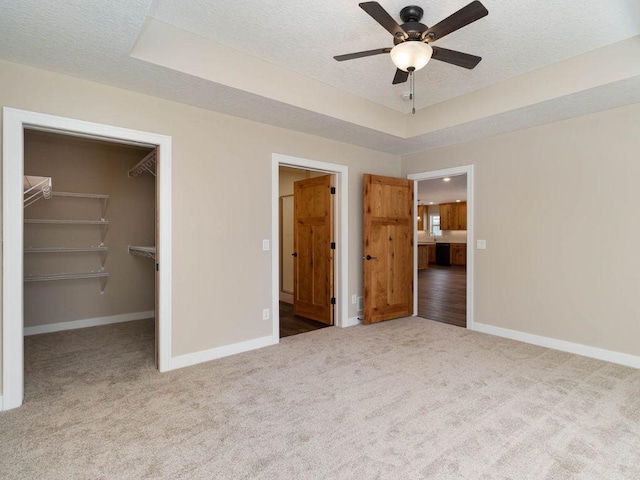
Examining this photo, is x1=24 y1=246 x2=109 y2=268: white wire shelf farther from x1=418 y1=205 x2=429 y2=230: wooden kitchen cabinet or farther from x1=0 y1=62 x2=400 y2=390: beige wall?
x1=418 y1=205 x2=429 y2=230: wooden kitchen cabinet

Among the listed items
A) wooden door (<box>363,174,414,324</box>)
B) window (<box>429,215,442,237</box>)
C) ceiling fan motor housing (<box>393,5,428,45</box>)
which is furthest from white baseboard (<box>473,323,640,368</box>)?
window (<box>429,215,442,237</box>)

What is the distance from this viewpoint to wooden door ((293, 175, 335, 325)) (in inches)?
183

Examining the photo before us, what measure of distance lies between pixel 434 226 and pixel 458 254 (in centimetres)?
181

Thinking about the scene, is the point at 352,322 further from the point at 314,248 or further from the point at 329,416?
the point at 329,416

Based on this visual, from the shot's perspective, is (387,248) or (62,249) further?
(387,248)

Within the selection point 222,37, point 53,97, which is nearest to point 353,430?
point 222,37

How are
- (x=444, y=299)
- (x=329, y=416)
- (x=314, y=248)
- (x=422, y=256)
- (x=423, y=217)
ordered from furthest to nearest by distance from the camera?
(x=423, y=217), (x=422, y=256), (x=444, y=299), (x=314, y=248), (x=329, y=416)

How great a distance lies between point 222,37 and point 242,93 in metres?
0.44

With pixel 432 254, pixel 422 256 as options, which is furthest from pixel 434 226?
pixel 422 256

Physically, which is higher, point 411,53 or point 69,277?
point 411,53

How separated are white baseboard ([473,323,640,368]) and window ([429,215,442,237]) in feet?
32.3

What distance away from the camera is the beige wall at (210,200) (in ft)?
9.44

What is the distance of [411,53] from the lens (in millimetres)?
2199

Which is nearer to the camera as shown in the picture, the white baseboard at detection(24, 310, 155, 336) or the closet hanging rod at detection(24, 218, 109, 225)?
the closet hanging rod at detection(24, 218, 109, 225)
